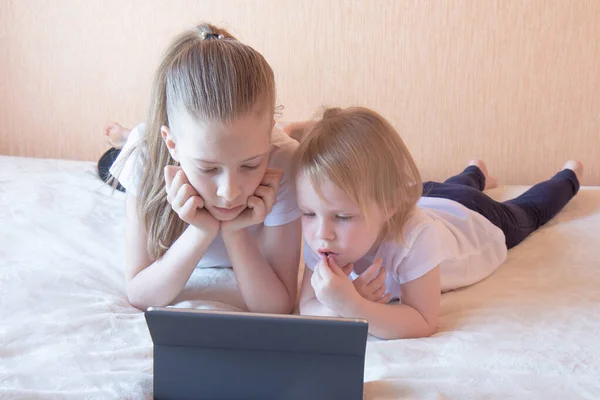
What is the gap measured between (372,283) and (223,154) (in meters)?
0.33

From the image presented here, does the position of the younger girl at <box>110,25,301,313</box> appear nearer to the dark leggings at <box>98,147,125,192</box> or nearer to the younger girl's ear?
the younger girl's ear


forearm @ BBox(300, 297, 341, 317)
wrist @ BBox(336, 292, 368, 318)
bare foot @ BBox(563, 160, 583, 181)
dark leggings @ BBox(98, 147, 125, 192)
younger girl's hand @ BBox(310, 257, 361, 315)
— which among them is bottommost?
dark leggings @ BBox(98, 147, 125, 192)

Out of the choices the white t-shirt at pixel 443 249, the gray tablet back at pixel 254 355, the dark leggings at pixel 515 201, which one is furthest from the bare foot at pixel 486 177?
the gray tablet back at pixel 254 355

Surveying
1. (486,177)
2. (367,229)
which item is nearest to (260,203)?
(367,229)

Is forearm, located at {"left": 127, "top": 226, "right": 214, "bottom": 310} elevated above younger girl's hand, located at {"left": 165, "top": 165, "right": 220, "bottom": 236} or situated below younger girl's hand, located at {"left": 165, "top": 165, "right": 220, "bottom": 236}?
below

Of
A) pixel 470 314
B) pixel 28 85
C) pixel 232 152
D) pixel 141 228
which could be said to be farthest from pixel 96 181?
pixel 470 314

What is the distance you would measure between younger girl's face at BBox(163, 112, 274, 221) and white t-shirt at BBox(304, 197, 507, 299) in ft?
0.61

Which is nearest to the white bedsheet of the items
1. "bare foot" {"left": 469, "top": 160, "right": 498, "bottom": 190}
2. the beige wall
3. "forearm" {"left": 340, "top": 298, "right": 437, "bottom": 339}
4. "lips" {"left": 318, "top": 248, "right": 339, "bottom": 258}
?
"forearm" {"left": 340, "top": 298, "right": 437, "bottom": 339}

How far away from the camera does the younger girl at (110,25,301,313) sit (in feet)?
3.35

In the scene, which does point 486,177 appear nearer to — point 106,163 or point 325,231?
point 325,231

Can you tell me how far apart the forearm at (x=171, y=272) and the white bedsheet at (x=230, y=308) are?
0.10 feet

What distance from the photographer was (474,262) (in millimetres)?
1372

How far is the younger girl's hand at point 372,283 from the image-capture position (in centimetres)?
110

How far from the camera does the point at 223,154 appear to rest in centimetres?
101
